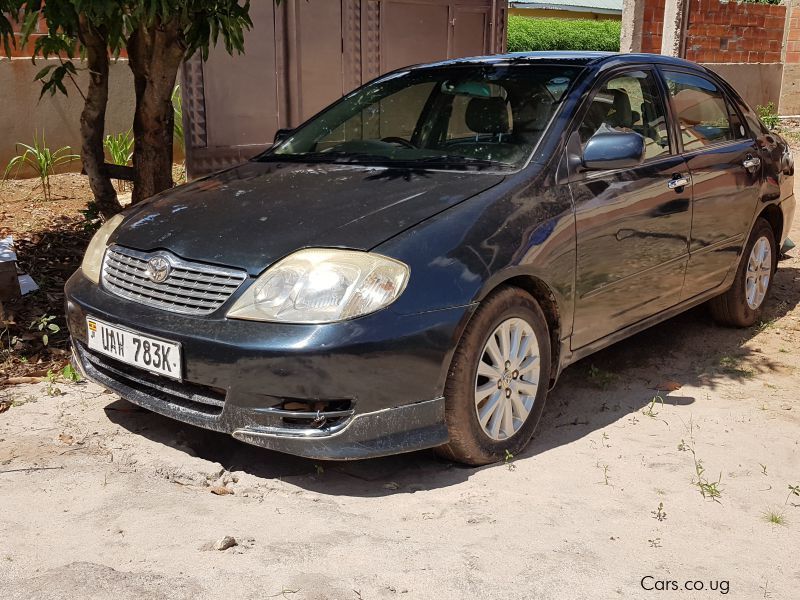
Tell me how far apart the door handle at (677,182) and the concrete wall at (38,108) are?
5.97 metres

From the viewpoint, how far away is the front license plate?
336cm

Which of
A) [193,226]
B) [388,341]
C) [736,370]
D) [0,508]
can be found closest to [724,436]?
[736,370]

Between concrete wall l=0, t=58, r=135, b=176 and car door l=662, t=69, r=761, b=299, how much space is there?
19.0 feet

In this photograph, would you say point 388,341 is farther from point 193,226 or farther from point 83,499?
point 83,499

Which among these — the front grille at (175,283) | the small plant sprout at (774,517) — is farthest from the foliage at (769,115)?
the front grille at (175,283)

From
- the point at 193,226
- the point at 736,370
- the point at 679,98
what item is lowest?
the point at 736,370

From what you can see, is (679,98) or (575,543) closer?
(575,543)

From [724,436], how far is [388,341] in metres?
1.80

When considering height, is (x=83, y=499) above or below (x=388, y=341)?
below

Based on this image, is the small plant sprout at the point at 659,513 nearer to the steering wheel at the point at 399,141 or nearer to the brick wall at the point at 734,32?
the steering wheel at the point at 399,141

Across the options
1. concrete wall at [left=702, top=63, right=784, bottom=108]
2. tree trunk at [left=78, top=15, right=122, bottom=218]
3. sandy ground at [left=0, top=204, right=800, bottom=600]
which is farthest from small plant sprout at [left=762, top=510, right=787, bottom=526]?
concrete wall at [left=702, top=63, right=784, bottom=108]

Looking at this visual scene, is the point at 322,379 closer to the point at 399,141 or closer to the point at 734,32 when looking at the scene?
the point at 399,141

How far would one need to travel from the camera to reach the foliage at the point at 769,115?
49.1ft

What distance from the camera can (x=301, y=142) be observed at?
478 cm
